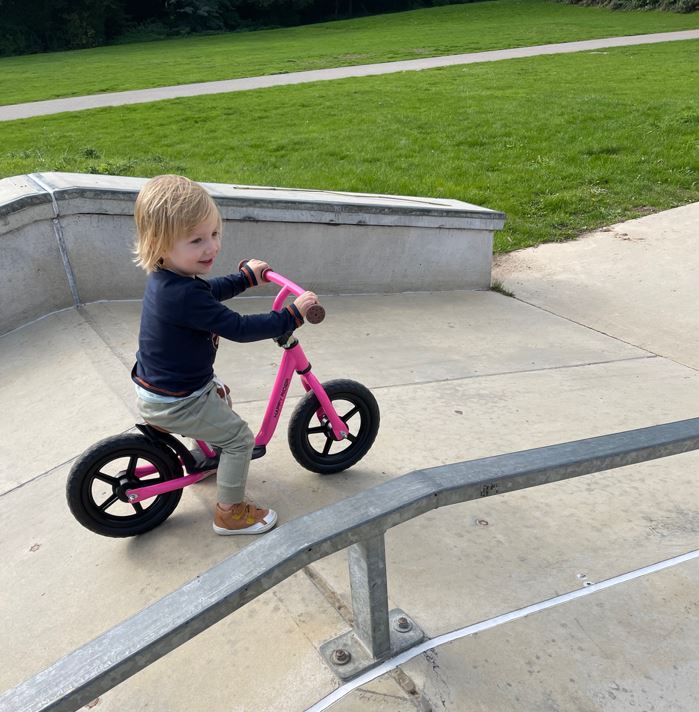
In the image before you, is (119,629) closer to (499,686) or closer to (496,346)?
(499,686)

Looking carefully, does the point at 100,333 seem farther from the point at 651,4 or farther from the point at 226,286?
the point at 651,4

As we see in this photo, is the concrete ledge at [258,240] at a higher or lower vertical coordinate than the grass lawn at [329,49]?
higher

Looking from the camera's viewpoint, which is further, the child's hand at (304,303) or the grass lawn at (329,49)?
the grass lawn at (329,49)

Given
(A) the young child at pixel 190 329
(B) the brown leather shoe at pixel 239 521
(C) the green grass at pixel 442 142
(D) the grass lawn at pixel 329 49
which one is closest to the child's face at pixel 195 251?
(A) the young child at pixel 190 329

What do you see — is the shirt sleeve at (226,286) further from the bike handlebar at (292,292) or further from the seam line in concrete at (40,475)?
the seam line in concrete at (40,475)

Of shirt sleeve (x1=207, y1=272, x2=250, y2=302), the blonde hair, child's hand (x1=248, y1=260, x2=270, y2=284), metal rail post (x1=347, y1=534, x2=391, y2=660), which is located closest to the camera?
metal rail post (x1=347, y1=534, x2=391, y2=660)

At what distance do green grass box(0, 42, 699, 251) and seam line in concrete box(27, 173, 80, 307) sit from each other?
3.06 meters

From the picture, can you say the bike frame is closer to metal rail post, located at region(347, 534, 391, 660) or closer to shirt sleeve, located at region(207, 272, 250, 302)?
shirt sleeve, located at region(207, 272, 250, 302)

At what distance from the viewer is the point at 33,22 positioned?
1572 inches

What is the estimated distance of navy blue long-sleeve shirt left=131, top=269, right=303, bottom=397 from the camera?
237 cm

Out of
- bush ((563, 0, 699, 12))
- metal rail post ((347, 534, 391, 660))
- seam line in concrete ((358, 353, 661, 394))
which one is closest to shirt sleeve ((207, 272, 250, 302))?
metal rail post ((347, 534, 391, 660))

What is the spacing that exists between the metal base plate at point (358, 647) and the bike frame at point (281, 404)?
0.94 metres

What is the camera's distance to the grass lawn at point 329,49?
1803 centimetres

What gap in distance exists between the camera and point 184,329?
7.99 feet
